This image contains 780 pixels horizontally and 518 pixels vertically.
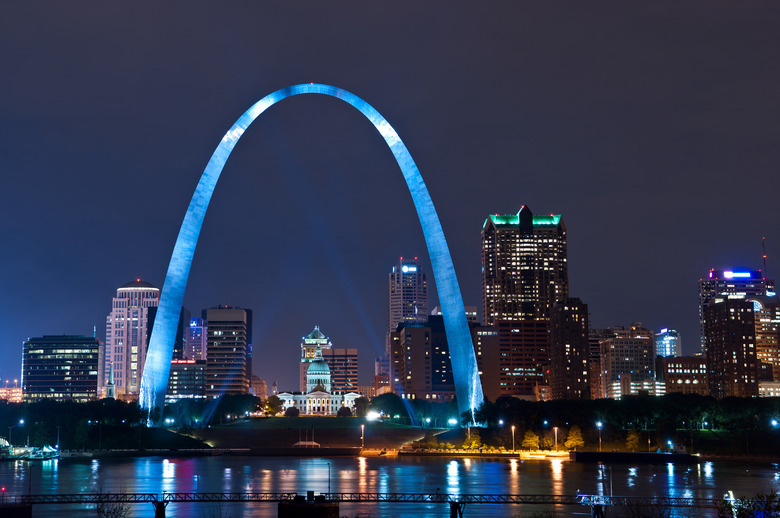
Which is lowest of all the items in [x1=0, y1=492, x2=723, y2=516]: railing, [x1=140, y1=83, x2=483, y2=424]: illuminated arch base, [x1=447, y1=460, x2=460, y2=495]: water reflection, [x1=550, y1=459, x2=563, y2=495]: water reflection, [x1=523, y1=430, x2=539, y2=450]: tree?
[x1=550, y1=459, x2=563, y2=495]: water reflection

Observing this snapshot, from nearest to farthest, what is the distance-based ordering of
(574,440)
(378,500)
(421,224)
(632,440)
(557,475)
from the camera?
1. (378,500)
2. (557,475)
3. (421,224)
4. (574,440)
5. (632,440)

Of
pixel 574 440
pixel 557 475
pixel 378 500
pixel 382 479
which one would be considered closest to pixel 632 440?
pixel 574 440

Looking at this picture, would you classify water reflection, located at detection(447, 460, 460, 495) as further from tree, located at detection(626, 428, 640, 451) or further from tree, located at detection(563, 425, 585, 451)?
tree, located at detection(626, 428, 640, 451)

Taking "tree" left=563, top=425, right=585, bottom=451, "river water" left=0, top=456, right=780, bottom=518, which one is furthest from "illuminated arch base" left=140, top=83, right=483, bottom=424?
"tree" left=563, top=425, right=585, bottom=451

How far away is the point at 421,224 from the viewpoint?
90750 mm

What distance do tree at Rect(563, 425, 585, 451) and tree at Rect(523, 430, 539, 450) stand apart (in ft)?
9.55

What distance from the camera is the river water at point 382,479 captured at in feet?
172

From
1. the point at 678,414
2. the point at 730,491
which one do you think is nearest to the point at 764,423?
the point at 678,414

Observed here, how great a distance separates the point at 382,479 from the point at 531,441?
3231 centimetres

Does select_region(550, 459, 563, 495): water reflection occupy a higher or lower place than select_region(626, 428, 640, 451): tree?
lower

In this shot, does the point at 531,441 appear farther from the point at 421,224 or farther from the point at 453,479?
the point at 453,479

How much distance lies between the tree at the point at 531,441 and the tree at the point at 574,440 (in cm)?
291

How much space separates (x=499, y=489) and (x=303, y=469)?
22.7 meters

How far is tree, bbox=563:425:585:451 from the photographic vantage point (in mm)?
94562
